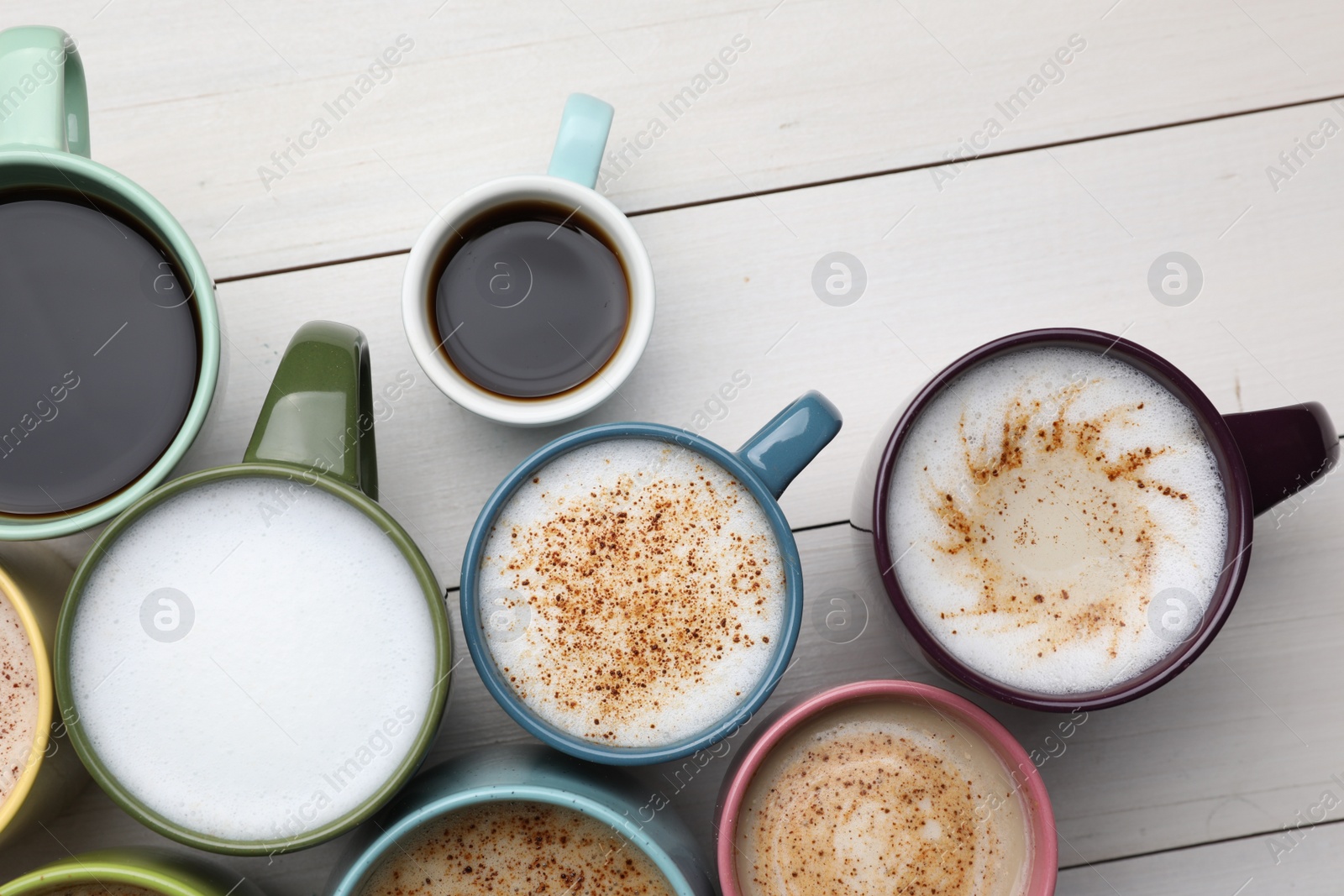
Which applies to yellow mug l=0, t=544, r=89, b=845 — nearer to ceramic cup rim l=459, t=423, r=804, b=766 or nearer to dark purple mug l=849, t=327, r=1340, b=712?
ceramic cup rim l=459, t=423, r=804, b=766

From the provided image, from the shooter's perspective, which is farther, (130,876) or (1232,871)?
(1232,871)

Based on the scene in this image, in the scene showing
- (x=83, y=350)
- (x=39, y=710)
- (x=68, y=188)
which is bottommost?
(x=39, y=710)

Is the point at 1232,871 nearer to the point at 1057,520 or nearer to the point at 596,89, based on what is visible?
the point at 1057,520

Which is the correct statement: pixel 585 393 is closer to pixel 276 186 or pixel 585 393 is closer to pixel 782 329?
pixel 782 329

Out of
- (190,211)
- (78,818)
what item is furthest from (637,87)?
(78,818)

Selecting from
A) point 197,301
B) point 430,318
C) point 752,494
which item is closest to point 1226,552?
point 752,494

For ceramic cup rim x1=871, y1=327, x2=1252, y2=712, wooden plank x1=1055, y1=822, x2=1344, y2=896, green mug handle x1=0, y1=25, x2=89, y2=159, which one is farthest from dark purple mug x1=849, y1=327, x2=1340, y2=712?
green mug handle x1=0, y1=25, x2=89, y2=159
